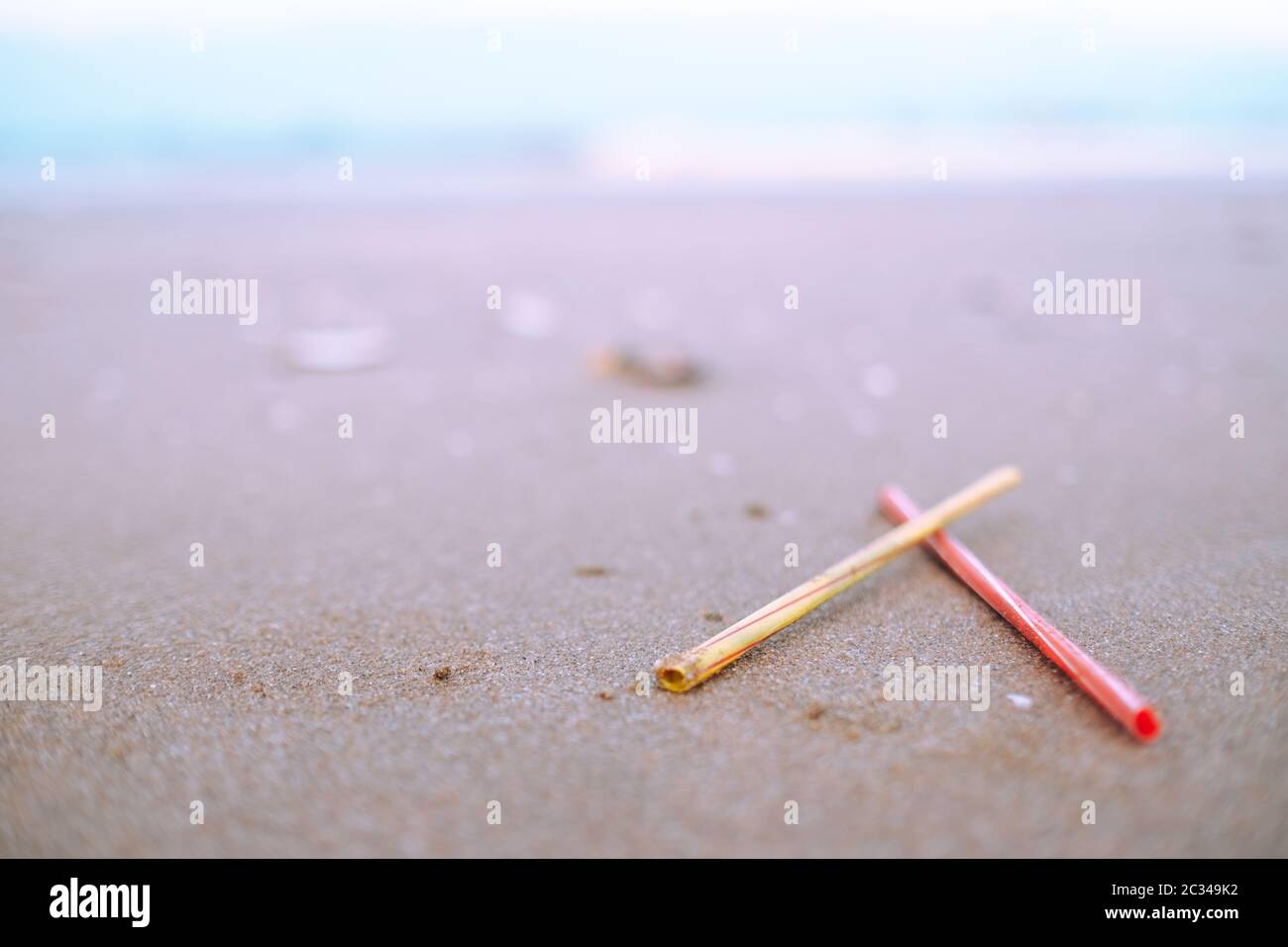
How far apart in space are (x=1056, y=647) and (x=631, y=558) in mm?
1157

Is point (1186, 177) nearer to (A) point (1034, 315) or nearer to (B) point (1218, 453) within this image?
(A) point (1034, 315)

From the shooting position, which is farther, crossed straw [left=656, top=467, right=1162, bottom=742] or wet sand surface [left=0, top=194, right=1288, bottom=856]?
crossed straw [left=656, top=467, right=1162, bottom=742]

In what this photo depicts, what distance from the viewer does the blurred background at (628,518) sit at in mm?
1579

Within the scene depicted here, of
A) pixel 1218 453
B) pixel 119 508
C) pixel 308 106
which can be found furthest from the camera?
pixel 308 106

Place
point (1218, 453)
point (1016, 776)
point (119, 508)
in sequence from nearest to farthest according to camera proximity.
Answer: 1. point (1016, 776)
2. point (119, 508)
3. point (1218, 453)

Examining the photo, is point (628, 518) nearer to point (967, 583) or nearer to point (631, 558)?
point (631, 558)

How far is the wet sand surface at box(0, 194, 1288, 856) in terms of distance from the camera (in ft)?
5.12

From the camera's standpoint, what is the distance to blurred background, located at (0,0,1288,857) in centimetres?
158

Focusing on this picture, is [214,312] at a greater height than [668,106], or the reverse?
[668,106]

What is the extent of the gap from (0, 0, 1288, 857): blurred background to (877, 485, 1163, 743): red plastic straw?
0.13 feet

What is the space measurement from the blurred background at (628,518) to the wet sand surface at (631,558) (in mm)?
12

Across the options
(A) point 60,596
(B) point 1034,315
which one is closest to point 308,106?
(B) point 1034,315

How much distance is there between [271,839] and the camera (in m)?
1.52
